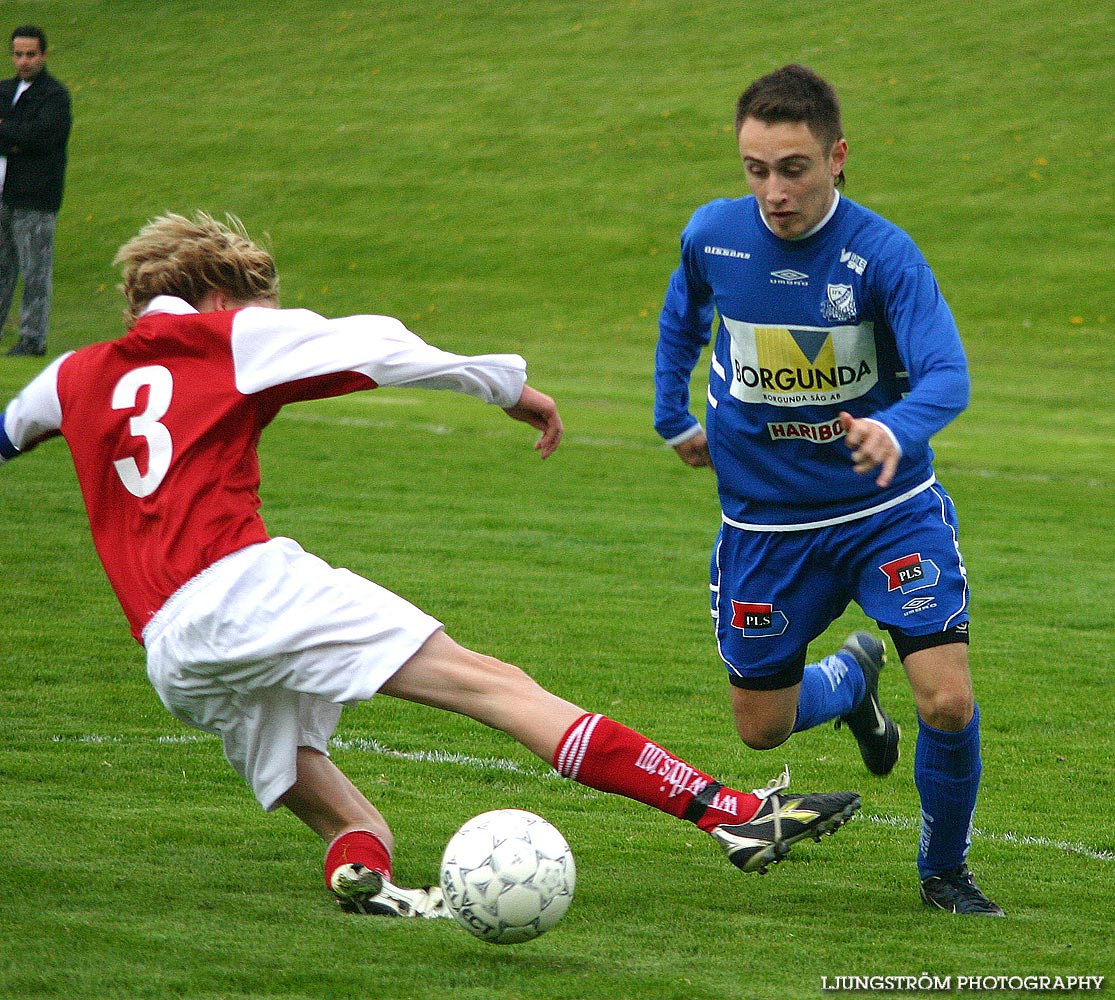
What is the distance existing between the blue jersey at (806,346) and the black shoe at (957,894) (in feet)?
3.30

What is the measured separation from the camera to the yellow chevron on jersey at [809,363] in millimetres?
4477

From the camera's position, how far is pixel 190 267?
13.5 feet

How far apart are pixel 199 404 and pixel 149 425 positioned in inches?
5.0

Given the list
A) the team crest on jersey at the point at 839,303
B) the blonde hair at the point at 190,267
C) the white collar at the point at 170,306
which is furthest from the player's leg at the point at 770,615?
the white collar at the point at 170,306

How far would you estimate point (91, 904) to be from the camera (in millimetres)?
3992

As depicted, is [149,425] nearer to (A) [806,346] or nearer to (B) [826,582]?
(A) [806,346]

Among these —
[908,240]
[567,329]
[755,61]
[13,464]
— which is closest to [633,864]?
[908,240]

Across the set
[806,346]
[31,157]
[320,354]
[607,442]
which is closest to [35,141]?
[31,157]

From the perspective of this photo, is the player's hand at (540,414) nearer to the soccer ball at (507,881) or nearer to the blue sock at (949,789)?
the soccer ball at (507,881)

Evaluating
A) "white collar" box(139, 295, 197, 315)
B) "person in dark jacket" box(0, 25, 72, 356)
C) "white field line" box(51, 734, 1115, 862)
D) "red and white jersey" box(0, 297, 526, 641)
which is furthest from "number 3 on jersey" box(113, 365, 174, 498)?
"person in dark jacket" box(0, 25, 72, 356)

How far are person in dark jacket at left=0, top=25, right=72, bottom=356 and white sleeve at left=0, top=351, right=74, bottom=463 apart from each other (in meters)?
12.0

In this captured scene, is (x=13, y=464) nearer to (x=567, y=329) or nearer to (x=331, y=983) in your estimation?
(x=331, y=983)

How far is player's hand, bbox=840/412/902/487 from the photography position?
375 cm

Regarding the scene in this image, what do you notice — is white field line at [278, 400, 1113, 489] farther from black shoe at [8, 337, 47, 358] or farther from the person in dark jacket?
black shoe at [8, 337, 47, 358]
